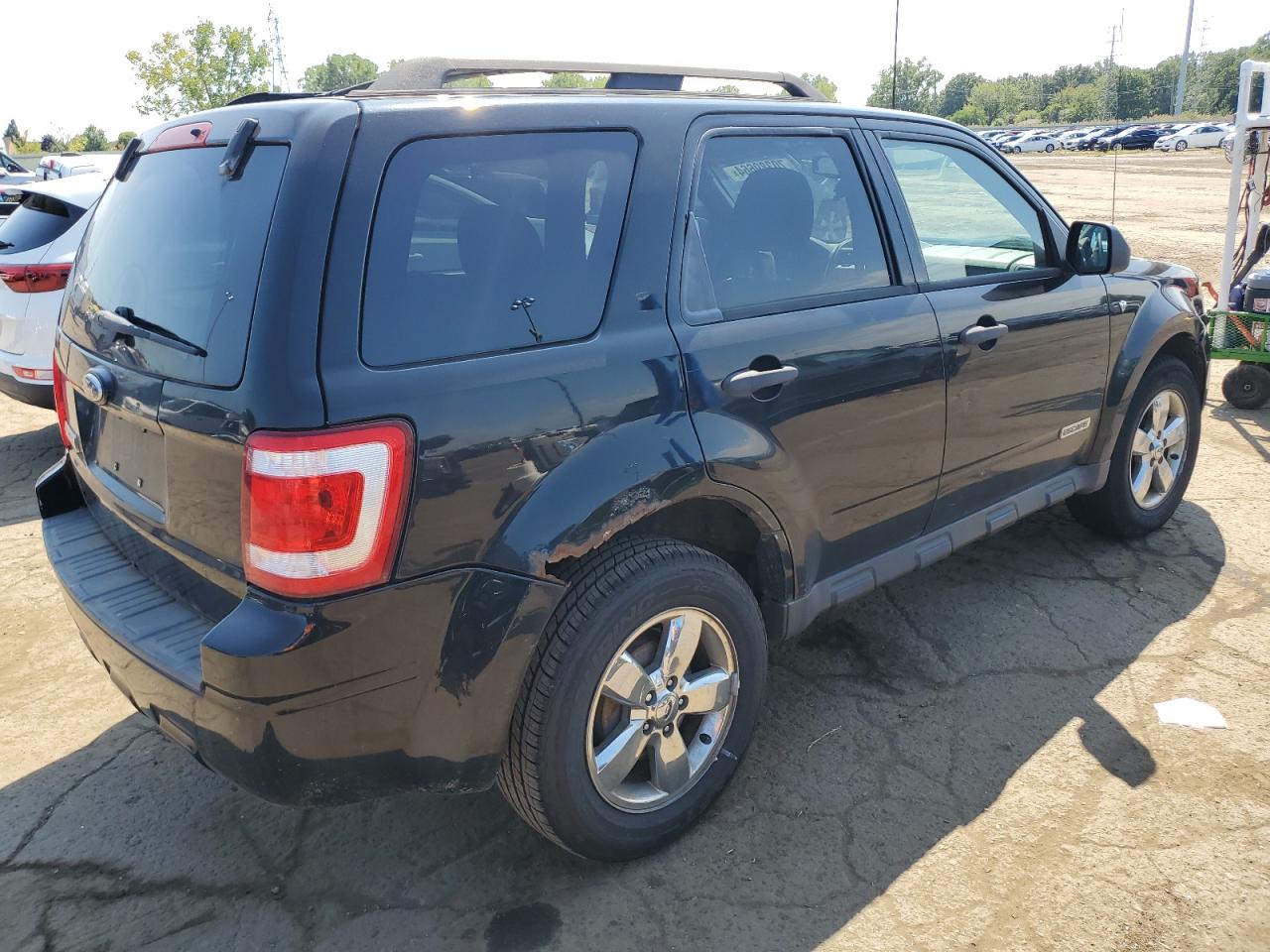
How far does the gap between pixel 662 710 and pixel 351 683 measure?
2.81 ft

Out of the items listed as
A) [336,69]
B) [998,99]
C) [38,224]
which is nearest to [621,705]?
[38,224]

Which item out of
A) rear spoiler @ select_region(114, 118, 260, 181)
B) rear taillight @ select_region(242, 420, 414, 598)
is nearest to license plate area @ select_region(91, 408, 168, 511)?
rear taillight @ select_region(242, 420, 414, 598)

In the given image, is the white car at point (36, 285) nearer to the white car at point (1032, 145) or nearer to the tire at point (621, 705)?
the tire at point (621, 705)

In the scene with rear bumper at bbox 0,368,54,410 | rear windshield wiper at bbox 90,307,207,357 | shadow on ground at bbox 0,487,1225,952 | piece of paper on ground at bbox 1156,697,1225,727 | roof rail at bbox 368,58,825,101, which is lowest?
shadow on ground at bbox 0,487,1225,952

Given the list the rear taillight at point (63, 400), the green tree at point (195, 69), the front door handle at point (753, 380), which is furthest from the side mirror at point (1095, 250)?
the green tree at point (195, 69)

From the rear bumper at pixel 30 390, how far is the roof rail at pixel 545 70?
409cm

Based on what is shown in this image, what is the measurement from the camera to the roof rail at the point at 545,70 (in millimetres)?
2512

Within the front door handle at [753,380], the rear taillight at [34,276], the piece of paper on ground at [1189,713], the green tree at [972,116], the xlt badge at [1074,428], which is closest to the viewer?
the front door handle at [753,380]

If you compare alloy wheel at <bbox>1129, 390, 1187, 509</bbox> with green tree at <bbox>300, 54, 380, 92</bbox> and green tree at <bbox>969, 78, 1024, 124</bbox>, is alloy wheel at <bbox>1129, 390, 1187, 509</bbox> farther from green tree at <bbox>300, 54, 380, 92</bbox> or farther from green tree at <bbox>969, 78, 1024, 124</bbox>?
green tree at <bbox>969, 78, 1024, 124</bbox>

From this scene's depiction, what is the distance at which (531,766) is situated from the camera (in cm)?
229

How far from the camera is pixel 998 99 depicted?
128625mm

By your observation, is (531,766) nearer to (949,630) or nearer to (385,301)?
(385,301)

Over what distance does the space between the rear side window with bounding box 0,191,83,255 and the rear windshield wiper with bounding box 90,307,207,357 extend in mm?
3836

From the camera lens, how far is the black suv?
198cm
